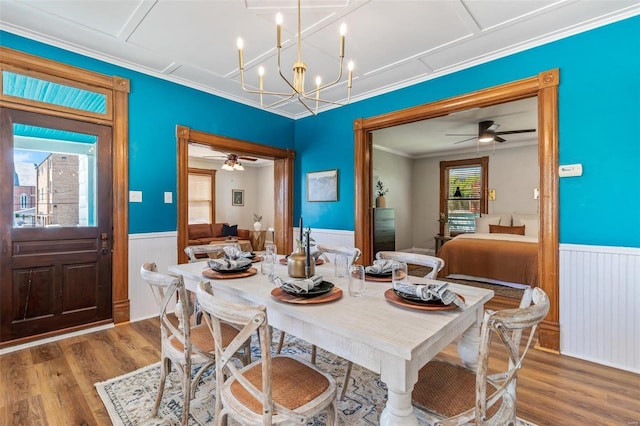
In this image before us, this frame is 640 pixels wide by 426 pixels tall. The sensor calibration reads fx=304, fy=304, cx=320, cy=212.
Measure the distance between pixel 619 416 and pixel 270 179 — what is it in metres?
8.19

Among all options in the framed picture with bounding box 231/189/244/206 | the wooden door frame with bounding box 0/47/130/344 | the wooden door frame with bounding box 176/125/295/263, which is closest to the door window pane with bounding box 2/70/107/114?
the wooden door frame with bounding box 0/47/130/344

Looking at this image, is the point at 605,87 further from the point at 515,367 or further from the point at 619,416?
the point at 515,367

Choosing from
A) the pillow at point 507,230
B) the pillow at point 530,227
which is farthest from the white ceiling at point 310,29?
the pillow at point 530,227

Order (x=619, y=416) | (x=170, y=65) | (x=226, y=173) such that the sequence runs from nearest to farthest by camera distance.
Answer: (x=619, y=416) → (x=170, y=65) → (x=226, y=173)

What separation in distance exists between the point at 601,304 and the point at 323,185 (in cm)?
315

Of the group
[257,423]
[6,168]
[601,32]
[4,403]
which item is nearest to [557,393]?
[257,423]

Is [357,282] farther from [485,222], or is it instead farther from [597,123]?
[485,222]

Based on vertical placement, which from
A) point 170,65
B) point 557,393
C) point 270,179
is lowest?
point 557,393

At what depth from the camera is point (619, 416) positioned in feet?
5.77

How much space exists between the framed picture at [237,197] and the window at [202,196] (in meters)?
0.61

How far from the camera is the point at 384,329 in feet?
3.67

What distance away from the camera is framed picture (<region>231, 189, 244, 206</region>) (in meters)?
8.78

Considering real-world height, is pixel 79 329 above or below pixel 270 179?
below

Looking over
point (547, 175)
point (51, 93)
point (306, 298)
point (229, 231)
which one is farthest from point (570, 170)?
point (229, 231)
